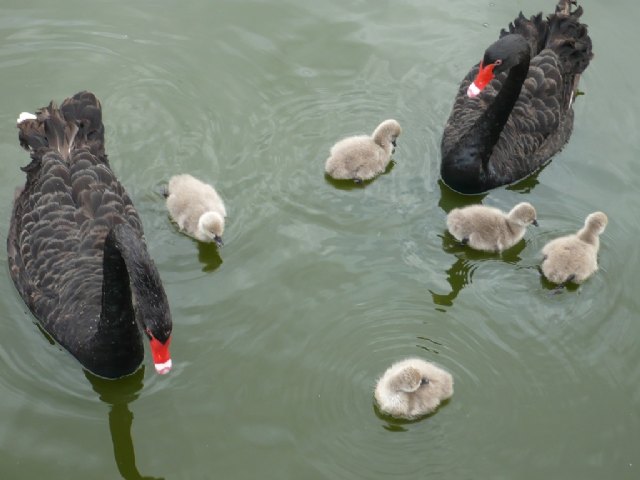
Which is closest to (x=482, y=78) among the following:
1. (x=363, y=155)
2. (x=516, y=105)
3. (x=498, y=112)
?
(x=498, y=112)

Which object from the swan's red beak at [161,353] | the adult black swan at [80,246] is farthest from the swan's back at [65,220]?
the swan's red beak at [161,353]

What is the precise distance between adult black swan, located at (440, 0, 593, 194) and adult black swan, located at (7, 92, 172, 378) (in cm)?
260

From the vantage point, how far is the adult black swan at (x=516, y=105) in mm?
7078

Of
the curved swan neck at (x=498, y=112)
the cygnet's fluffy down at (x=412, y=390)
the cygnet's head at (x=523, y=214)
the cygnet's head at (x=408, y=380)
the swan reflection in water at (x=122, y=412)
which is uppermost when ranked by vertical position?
the curved swan neck at (x=498, y=112)

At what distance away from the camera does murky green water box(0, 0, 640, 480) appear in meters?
5.59

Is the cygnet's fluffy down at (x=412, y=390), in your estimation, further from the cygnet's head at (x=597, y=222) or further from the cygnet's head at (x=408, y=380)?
the cygnet's head at (x=597, y=222)

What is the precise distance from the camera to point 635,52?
886 cm

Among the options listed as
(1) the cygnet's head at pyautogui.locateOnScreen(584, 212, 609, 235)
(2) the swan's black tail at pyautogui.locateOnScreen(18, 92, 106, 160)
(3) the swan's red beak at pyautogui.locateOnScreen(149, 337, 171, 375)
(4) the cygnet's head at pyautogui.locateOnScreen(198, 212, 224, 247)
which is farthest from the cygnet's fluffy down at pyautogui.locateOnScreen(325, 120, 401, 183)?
(3) the swan's red beak at pyautogui.locateOnScreen(149, 337, 171, 375)

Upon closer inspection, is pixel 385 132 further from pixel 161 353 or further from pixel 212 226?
pixel 161 353


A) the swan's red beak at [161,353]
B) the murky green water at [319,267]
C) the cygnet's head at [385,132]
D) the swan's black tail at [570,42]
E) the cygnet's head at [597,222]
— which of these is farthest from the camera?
the swan's black tail at [570,42]

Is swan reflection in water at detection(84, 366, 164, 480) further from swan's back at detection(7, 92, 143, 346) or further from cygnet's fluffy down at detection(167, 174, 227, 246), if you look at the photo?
cygnet's fluffy down at detection(167, 174, 227, 246)

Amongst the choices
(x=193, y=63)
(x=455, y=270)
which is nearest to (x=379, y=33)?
(x=193, y=63)

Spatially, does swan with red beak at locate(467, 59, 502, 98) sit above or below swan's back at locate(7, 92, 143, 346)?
above

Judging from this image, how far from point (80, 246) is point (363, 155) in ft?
7.46
